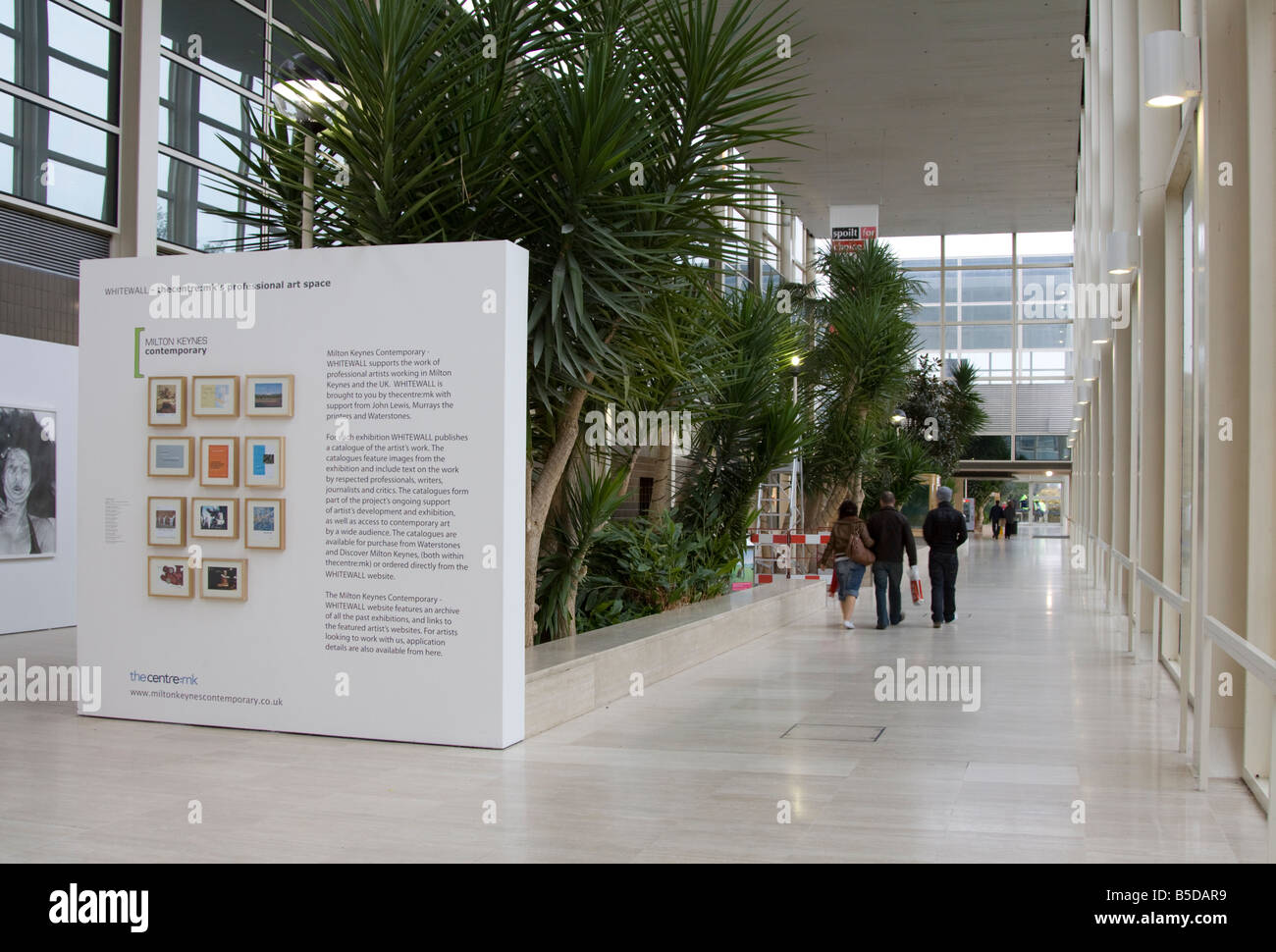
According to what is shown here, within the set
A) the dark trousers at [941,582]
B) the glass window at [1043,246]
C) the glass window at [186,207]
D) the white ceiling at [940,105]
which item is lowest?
the dark trousers at [941,582]

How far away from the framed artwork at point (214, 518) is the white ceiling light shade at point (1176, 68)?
16.0ft

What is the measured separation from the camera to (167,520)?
241 inches

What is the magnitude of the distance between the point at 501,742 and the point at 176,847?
6.16 feet

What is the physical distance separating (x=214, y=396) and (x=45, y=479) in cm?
521

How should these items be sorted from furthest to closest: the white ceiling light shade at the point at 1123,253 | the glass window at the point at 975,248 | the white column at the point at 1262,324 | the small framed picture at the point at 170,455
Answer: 1. the glass window at the point at 975,248
2. the white ceiling light shade at the point at 1123,253
3. the small framed picture at the point at 170,455
4. the white column at the point at 1262,324

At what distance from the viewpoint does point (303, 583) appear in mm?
5848

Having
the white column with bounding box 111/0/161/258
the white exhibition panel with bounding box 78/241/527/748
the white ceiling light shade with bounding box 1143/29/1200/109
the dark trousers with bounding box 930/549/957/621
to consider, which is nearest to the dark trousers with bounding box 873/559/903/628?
the dark trousers with bounding box 930/549/957/621

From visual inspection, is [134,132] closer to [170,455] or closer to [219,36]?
[219,36]

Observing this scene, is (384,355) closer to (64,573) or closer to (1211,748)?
(1211,748)

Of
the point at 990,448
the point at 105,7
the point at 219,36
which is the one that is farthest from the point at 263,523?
the point at 990,448

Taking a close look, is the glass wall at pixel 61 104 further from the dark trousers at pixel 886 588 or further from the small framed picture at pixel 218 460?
the dark trousers at pixel 886 588

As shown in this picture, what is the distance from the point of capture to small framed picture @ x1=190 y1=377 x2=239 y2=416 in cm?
602

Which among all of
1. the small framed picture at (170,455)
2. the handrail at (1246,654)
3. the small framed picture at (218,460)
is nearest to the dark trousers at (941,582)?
the handrail at (1246,654)

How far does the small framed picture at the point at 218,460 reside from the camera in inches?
237
